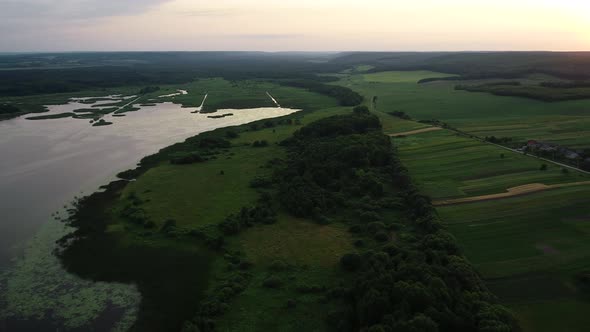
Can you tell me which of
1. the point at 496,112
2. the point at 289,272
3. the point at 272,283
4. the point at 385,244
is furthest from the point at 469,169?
the point at 496,112

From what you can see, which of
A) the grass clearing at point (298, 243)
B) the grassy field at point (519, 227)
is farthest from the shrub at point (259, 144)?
the grass clearing at point (298, 243)

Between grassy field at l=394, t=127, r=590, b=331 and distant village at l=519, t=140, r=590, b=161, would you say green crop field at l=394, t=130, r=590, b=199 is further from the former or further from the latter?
distant village at l=519, t=140, r=590, b=161

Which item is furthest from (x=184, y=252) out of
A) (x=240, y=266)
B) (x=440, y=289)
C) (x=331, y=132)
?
(x=331, y=132)

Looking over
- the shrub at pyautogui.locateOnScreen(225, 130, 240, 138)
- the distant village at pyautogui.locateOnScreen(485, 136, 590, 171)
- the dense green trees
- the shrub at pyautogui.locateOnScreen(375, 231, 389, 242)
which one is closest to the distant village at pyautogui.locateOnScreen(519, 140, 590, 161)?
the distant village at pyautogui.locateOnScreen(485, 136, 590, 171)

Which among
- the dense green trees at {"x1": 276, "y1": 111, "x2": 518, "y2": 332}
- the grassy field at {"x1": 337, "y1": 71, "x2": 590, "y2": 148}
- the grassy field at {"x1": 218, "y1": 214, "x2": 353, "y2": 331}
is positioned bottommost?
the grassy field at {"x1": 218, "y1": 214, "x2": 353, "y2": 331}

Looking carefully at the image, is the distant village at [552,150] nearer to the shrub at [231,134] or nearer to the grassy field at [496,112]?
the grassy field at [496,112]
